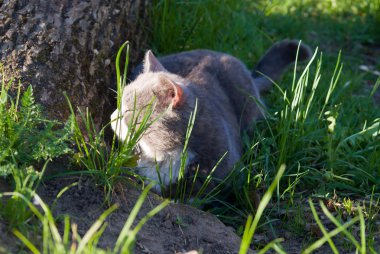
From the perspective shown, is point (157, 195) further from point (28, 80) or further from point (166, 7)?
point (166, 7)

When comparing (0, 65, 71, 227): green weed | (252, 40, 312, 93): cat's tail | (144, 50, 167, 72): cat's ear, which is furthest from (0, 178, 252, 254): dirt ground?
(252, 40, 312, 93): cat's tail

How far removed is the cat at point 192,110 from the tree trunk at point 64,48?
0.74 ft

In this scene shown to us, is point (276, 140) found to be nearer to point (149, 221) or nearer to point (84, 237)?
point (149, 221)

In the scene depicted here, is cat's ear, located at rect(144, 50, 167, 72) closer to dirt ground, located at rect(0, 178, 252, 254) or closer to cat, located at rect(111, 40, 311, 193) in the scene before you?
cat, located at rect(111, 40, 311, 193)

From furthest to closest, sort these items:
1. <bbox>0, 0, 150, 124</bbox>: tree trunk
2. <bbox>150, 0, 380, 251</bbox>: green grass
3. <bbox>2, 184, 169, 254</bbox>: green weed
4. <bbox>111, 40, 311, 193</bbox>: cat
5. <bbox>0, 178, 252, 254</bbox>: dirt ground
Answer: <bbox>150, 0, 380, 251</bbox>: green grass < <bbox>111, 40, 311, 193</bbox>: cat < <bbox>0, 0, 150, 124</bbox>: tree trunk < <bbox>0, 178, 252, 254</bbox>: dirt ground < <bbox>2, 184, 169, 254</bbox>: green weed

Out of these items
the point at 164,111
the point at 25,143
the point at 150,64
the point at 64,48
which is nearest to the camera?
the point at 25,143

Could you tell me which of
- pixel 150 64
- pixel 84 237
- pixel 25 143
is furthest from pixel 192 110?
pixel 84 237

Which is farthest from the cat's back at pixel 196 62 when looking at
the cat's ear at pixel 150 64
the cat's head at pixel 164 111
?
the cat's head at pixel 164 111

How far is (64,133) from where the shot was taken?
259 centimetres

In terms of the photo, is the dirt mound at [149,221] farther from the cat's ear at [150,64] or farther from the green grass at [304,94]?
the cat's ear at [150,64]

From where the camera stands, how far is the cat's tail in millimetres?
4223

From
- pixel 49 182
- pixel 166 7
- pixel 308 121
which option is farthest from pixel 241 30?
pixel 49 182

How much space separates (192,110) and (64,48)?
77 cm

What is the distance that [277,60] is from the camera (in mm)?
4227
